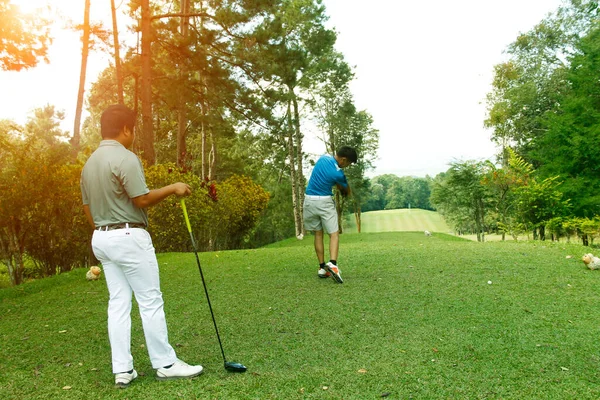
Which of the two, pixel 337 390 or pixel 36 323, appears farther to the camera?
pixel 36 323

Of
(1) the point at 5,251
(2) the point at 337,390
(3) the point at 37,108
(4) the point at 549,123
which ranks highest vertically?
(3) the point at 37,108

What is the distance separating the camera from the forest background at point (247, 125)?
30.2 feet

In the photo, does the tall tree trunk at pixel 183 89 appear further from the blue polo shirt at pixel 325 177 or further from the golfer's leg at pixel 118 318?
the golfer's leg at pixel 118 318

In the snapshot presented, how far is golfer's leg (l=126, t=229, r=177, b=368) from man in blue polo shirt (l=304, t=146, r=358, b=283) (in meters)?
3.26

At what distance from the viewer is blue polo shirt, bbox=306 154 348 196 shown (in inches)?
230

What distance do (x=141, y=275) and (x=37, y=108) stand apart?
5642cm

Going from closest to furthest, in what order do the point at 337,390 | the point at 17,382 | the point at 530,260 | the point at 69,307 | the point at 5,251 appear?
the point at 337,390
the point at 17,382
the point at 69,307
the point at 530,260
the point at 5,251

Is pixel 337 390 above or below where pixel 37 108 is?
below

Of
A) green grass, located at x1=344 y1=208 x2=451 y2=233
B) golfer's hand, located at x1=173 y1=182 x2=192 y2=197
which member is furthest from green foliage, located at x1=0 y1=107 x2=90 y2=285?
green grass, located at x1=344 y1=208 x2=451 y2=233

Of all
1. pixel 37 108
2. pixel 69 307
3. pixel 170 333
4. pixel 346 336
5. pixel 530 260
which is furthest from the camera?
pixel 37 108

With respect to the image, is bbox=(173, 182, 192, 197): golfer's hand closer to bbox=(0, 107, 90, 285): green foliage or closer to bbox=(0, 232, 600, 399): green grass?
bbox=(0, 232, 600, 399): green grass

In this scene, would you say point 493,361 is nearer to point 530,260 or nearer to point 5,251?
point 530,260

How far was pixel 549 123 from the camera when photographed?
1859 centimetres

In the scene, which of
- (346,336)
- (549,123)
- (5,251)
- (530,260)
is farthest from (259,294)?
(549,123)
